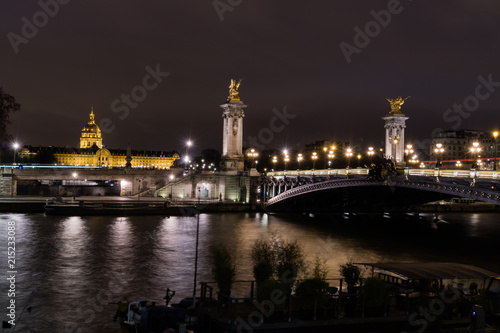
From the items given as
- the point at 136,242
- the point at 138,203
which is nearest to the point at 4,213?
the point at 138,203

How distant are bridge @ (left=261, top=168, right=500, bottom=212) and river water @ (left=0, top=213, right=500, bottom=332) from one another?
2.86 metres

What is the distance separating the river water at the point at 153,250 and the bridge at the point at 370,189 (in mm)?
2860

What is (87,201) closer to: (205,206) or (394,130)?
(205,206)

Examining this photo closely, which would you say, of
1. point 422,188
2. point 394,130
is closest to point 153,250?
point 422,188

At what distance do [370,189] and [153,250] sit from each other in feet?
85.1

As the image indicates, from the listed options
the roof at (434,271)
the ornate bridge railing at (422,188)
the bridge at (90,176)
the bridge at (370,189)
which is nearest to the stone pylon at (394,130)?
the bridge at (370,189)

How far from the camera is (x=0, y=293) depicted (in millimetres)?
24109

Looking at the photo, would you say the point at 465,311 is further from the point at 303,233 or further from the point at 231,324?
the point at 303,233

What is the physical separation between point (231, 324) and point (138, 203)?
174 ft

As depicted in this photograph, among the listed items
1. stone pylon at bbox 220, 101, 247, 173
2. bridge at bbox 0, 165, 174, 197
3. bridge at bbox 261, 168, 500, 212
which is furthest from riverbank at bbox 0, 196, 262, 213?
stone pylon at bbox 220, 101, 247, 173

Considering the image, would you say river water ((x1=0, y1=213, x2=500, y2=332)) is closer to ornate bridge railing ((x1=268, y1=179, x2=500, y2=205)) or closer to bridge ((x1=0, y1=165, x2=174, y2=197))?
ornate bridge railing ((x1=268, y1=179, x2=500, y2=205))

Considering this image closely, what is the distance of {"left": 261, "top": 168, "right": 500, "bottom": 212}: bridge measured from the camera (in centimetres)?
3406

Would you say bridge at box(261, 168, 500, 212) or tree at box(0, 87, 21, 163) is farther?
tree at box(0, 87, 21, 163)

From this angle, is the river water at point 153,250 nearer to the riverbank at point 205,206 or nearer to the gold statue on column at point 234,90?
the riverbank at point 205,206
